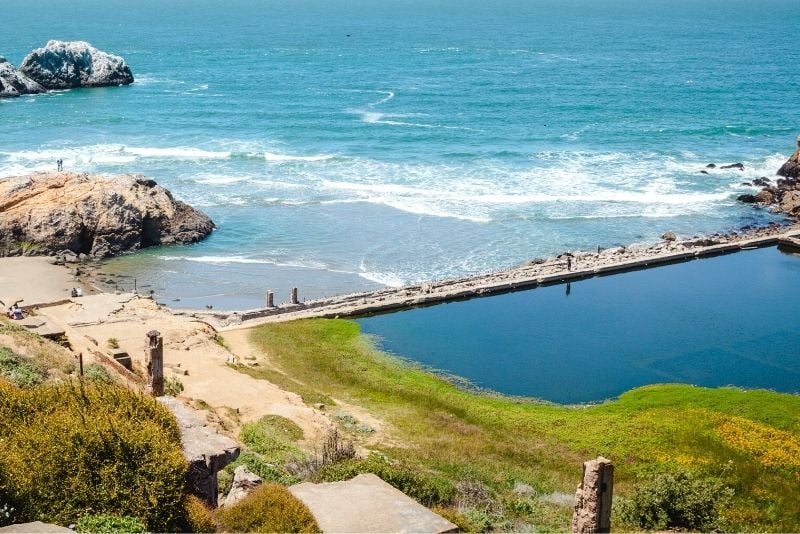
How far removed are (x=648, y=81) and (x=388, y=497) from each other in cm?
12361

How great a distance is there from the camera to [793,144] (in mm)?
99562

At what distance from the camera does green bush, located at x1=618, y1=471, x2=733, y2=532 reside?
27500 millimetres

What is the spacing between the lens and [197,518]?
2158 centimetres

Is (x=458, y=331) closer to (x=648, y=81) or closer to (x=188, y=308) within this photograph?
(x=188, y=308)

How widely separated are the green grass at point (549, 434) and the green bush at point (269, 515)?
256 inches

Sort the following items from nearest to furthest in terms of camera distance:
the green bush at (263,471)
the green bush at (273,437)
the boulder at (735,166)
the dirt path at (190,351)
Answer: the green bush at (263,471)
the green bush at (273,437)
the dirt path at (190,351)
the boulder at (735,166)

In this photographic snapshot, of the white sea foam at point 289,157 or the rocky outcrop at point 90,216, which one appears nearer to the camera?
the rocky outcrop at point 90,216

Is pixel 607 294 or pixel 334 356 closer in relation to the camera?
pixel 334 356

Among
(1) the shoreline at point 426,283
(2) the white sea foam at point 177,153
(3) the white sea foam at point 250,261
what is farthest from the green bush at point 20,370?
(2) the white sea foam at point 177,153

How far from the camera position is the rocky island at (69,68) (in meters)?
134

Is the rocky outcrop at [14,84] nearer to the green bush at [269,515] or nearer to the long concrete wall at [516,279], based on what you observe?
the long concrete wall at [516,279]

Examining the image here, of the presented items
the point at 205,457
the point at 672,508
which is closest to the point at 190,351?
the point at 205,457

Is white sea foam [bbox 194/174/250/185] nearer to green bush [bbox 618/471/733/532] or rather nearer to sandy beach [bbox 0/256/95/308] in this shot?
sandy beach [bbox 0/256/95/308]

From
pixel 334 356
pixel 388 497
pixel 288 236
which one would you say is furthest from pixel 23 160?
pixel 388 497
